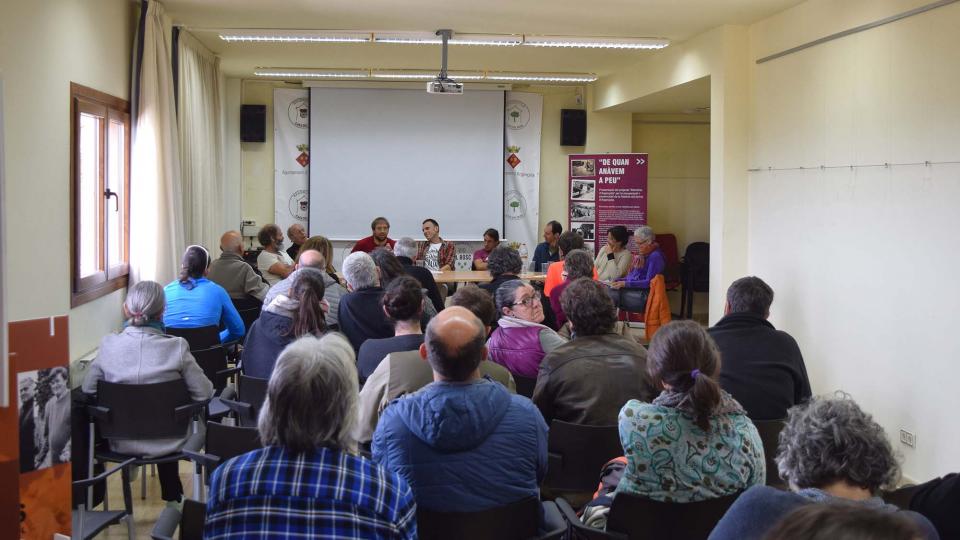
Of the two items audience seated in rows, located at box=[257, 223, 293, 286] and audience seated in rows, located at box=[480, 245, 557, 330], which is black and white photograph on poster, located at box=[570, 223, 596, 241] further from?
audience seated in rows, located at box=[480, 245, 557, 330]

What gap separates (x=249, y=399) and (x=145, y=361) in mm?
511

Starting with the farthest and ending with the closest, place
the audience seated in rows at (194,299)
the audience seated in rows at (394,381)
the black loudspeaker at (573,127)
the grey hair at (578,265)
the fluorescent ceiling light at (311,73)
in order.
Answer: the black loudspeaker at (573,127)
the fluorescent ceiling light at (311,73)
the grey hair at (578,265)
the audience seated in rows at (194,299)
the audience seated in rows at (394,381)

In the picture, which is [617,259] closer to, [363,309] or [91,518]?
[363,309]

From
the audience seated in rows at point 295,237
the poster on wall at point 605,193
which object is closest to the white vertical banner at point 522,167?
the poster on wall at point 605,193

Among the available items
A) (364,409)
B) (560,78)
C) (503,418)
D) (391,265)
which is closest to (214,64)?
(560,78)

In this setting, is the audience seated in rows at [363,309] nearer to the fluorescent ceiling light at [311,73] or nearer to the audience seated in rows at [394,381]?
the audience seated in rows at [394,381]

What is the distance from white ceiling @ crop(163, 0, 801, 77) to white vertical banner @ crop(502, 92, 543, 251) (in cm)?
219

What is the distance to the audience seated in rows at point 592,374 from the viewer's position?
339cm

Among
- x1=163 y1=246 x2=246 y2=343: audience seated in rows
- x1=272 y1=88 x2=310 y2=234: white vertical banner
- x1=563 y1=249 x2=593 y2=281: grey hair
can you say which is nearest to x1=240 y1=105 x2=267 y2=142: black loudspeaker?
x1=272 y1=88 x2=310 y2=234: white vertical banner

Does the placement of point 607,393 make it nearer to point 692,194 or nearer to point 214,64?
point 214,64

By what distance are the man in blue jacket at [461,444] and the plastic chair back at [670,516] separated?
0.29 m

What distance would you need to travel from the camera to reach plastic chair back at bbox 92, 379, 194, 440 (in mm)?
3866

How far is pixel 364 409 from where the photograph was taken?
3361 mm

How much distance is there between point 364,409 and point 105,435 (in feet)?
4.59
